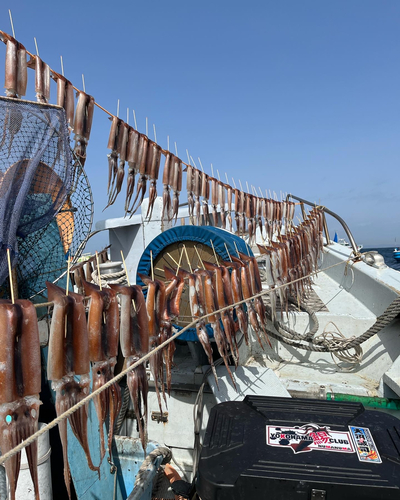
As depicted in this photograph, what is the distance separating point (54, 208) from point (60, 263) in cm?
86

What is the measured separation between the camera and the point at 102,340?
224 centimetres

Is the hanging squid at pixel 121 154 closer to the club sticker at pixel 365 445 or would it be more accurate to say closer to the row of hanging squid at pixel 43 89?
the row of hanging squid at pixel 43 89

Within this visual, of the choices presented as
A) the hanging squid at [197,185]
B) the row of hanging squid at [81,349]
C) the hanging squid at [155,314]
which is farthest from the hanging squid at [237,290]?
the hanging squid at [197,185]

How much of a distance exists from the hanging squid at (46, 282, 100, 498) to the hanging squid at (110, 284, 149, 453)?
1.26 feet

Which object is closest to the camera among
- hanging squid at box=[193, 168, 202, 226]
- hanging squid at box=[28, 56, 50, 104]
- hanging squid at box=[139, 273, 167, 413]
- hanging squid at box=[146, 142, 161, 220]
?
hanging squid at box=[139, 273, 167, 413]

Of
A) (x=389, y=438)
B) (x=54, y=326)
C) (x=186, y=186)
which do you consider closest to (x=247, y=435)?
(x=389, y=438)

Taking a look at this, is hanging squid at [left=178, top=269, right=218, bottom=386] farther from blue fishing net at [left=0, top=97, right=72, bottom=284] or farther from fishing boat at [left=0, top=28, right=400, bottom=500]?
blue fishing net at [left=0, top=97, right=72, bottom=284]

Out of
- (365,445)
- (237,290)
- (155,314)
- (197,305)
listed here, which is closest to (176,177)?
(237,290)

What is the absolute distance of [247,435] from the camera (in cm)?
244

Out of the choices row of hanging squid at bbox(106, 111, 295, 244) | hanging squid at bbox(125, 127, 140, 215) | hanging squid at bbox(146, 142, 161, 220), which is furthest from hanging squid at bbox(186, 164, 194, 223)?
hanging squid at bbox(125, 127, 140, 215)

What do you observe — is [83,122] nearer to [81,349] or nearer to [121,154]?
[121,154]

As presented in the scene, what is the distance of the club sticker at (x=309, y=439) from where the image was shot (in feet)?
7.41

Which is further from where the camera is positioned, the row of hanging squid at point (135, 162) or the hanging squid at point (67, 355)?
the row of hanging squid at point (135, 162)

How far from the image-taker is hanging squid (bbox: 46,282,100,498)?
74.5 inches
